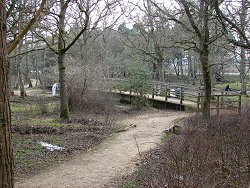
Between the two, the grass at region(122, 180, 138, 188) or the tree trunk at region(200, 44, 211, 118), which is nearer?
the grass at region(122, 180, 138, 188)

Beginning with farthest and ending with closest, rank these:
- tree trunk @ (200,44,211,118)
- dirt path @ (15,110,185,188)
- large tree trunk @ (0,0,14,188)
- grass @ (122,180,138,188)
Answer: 1. tree trunk @ (200,44,211,118)
2. dirt path @ (15,110,185,188)
3. grass @ (122,180,138,188)
4. large tree trunk @ (0,0,14,188)

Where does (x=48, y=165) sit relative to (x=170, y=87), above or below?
below

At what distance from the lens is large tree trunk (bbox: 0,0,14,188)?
3.07 metres

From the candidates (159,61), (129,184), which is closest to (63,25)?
(129,184)

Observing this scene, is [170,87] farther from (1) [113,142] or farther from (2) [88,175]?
(2) [88,175]

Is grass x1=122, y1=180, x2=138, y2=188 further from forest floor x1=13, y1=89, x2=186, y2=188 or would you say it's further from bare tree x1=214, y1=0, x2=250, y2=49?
bare tree x1=214, y1=0, x2=250, y2=49

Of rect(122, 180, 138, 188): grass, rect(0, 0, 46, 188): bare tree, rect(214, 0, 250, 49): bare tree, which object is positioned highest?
rect(214, 0, 250, 49): bare tree

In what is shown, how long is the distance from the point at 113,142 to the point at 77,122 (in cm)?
450

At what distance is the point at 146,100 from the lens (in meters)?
21.7

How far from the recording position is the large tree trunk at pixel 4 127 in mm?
3066

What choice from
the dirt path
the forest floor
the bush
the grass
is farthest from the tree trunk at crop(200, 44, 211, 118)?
the grass

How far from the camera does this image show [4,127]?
3.10m

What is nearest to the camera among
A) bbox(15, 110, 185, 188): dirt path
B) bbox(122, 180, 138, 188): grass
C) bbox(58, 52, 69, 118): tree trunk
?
bbox(122, 180, 138, 188): grass

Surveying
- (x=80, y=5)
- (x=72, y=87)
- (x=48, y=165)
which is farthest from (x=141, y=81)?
(x=48, y=165)
